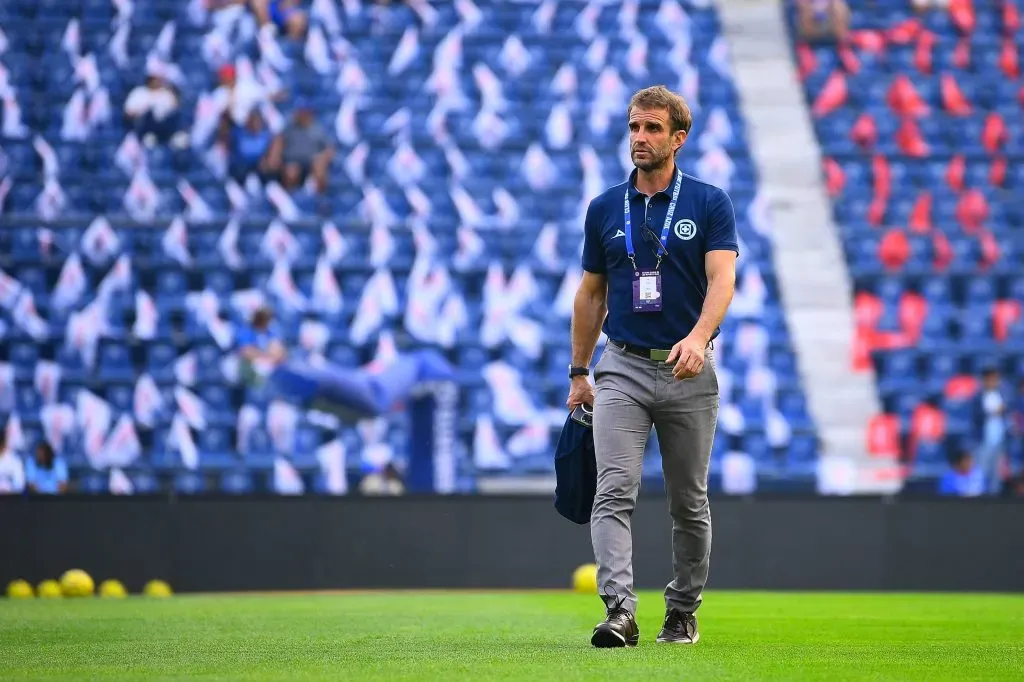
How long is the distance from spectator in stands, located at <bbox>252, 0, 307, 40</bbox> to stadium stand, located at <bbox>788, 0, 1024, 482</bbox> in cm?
566

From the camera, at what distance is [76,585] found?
11125mm

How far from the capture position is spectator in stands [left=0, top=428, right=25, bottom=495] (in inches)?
542

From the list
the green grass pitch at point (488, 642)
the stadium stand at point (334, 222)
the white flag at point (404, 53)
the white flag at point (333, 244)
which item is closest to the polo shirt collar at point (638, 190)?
the green grass pitch at point (488, 642)

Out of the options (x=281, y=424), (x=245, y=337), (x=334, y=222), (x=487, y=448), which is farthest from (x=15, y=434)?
(x=487, y=448)

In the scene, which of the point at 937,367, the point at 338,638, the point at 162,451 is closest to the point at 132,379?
the point at 162,451

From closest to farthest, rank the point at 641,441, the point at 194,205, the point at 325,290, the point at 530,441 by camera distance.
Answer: the point at 641,441
the point at 530,441
the point at 325,290
the point at 194,205

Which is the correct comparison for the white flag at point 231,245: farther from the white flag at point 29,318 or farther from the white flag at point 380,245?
the white flag at point 29,318

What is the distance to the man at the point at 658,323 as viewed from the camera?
16.8 feet

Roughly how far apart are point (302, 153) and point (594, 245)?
11.9m

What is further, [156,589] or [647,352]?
[156,589]

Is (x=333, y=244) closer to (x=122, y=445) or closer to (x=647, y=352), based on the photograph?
(x=122, y=445)

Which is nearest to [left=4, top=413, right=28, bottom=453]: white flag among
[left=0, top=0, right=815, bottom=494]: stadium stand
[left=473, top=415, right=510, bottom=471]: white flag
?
[left=0, top=0, right=815, bottom=494]: stadium stand

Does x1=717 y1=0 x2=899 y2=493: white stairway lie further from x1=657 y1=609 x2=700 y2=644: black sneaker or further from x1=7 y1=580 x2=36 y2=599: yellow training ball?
x1=657 y1=609 x2=700 y2=644: black sneaker

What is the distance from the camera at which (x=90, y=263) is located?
16.0 m
